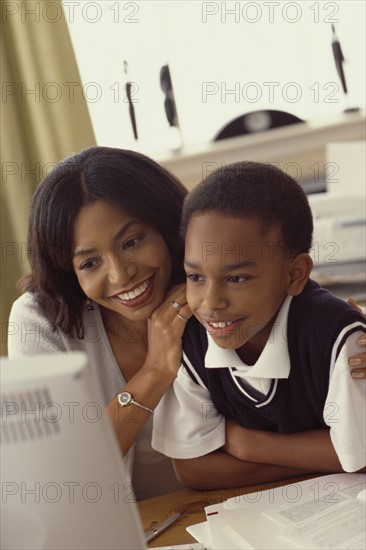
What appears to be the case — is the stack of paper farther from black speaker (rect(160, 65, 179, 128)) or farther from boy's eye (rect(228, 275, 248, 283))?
black speaker (rect(160, 65, 179, 128))

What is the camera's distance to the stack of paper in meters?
0.97

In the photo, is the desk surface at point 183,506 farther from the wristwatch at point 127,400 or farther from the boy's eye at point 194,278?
the boy's eye at point 194,278

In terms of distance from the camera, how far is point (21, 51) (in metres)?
2.63

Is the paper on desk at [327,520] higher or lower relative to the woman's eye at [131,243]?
lower

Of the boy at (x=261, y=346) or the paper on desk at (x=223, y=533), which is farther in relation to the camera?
the boy at (x=261, y=346)

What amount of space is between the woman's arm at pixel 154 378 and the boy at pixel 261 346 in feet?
0.18

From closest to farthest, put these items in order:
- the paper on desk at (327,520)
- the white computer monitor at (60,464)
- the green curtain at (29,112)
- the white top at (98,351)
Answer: the white computer monitor at (60,464) < the paper on desk at (327,520) < the white top at (98,351) < the green curtain at (29,112)

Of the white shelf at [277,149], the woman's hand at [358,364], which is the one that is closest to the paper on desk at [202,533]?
the woman's hand at [358,364]

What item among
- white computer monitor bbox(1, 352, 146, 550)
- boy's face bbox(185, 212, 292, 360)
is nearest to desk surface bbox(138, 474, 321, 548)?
boy's face bbox(185, 212, 292, 360)

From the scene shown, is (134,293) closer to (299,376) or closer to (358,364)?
(299,376)

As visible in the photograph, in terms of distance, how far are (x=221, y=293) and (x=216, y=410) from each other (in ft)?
0.78

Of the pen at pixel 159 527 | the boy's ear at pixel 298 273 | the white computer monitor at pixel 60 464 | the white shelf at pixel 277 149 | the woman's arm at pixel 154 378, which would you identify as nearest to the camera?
the white computer monitor at pixel 60 464

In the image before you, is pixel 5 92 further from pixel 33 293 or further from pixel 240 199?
pixel 240 199

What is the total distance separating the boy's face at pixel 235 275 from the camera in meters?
1.14
